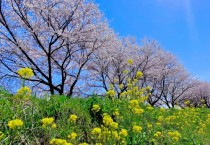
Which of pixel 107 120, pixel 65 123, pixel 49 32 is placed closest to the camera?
pixel 107 120

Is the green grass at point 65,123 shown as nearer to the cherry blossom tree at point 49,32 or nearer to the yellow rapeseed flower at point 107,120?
the yellow rapeseed flower at point 107,120

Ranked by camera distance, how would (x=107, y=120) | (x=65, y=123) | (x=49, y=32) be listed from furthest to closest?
(x=49, y=32)
(x=65, y=123)
(x=107, y=120)

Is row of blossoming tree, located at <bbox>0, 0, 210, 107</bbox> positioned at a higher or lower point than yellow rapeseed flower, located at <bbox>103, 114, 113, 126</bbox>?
higher

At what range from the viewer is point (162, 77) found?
39812 mm

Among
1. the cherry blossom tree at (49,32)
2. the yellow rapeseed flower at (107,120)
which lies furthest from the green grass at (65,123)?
the cherry blossom tree at (49,32)

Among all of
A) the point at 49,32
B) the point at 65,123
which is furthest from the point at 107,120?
the point at 49,32

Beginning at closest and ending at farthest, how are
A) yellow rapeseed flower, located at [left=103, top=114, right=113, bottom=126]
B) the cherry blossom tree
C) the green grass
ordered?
the green grass, yellow rapeseed flower, located at [left=103, top=114, right=113, bottom=126], the cherry blossom tree

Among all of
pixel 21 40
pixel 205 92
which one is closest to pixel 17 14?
pixel 21 40

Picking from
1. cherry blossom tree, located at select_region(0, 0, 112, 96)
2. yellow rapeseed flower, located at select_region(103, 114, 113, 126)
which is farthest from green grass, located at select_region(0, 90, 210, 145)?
cherry blossom tree, located at select_region(0, 0, 112, 96)

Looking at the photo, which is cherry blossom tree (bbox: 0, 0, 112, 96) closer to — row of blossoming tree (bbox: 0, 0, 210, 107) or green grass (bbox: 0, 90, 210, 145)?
row of blossoming tree (bbox: 0, 0, 210, 107)

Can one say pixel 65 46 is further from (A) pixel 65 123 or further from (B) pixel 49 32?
(A) pixel 65 123

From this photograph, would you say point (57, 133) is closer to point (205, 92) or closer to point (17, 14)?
point (17, 14)

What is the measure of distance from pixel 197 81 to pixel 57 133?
44.2m

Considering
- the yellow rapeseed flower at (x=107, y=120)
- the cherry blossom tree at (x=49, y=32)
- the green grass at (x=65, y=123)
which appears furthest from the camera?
the cherry blossom tree at (x=49, y=32)
